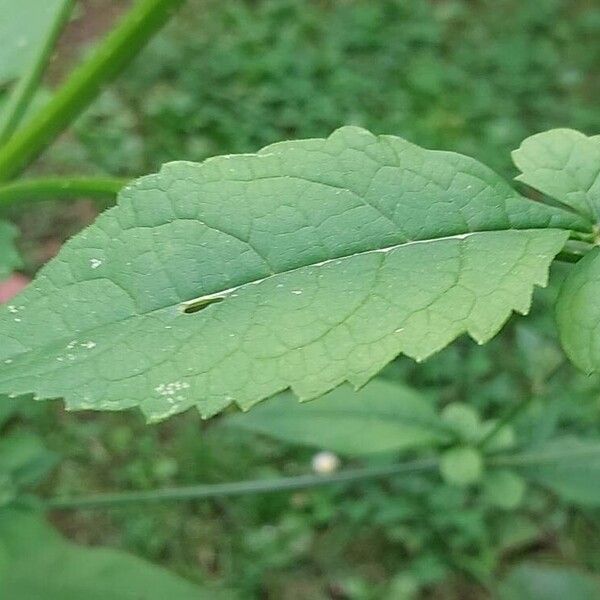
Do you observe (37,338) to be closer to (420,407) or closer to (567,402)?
(420,407)

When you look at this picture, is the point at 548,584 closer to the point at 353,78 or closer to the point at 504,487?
the point at 504,487

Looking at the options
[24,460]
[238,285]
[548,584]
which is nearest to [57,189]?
[238,285]

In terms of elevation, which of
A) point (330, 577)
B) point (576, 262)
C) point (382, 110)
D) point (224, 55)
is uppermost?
point (576, 262)

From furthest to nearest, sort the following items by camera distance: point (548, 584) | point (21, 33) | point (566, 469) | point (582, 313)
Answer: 1. point (548, 584)
2. point (566, 469)
3. point (21, 33)
4. point (582, 313)

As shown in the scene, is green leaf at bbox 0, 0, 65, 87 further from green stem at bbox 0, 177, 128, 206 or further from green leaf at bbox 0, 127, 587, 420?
green leaf at bbox 0, 127, 587, 420

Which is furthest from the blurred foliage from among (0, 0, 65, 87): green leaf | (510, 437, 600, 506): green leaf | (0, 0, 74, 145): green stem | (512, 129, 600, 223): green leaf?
(512, 129, 600, 223): green leaf

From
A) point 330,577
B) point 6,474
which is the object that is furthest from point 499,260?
point 330,577
